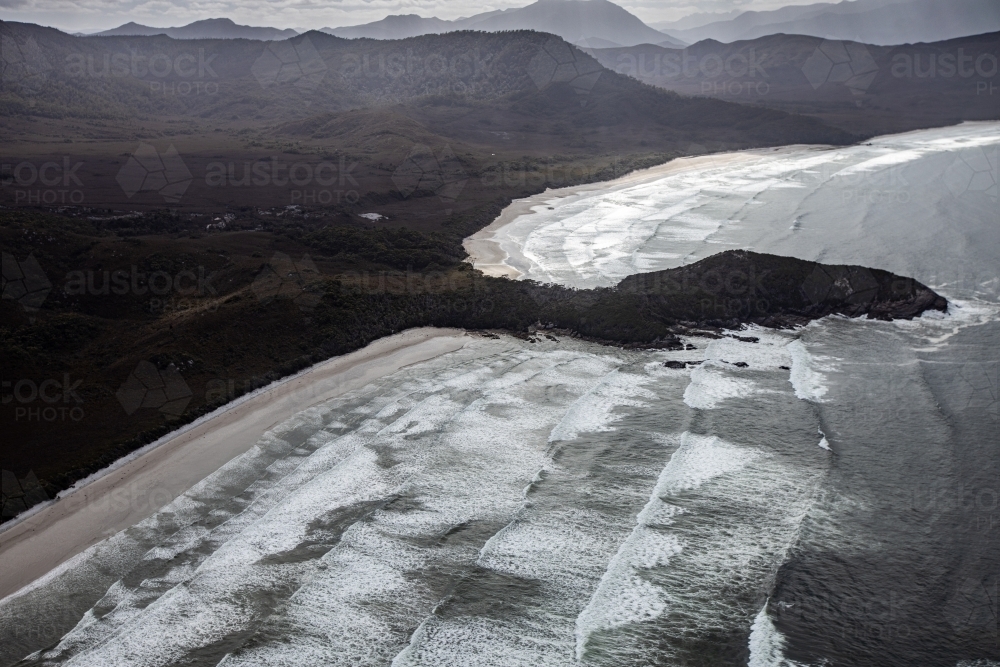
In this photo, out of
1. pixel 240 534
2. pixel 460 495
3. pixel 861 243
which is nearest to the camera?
pixel 240 534

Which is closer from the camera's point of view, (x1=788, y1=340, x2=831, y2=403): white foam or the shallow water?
the shallow water

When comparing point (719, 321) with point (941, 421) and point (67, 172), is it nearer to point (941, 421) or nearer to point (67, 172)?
point (941, 421)

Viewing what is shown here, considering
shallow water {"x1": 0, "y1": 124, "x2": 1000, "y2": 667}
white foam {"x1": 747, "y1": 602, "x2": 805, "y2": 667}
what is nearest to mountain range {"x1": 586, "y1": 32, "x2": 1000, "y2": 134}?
shallow water {"x1": 0, "y1": 124, "x2": 1000, "y2": 667}

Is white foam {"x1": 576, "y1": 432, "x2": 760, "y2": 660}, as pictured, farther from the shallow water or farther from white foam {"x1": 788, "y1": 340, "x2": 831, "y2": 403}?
white foam {"x1": 788, "y1": 340, "x2": 831, "y2": 403}

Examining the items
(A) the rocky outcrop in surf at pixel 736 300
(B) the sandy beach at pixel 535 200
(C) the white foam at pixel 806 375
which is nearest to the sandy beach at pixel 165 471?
(A) the rocky outcrop in surf at pixel 736 300

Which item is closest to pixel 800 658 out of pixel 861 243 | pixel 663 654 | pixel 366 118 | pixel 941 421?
pixel 663 654


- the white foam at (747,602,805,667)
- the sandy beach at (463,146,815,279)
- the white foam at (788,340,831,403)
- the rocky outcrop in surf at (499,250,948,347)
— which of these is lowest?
the white foam at (747,602,805,667)
